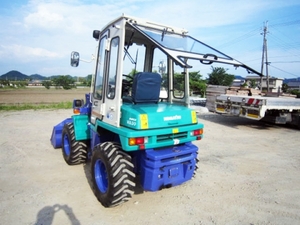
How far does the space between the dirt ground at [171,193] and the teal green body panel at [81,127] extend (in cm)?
70

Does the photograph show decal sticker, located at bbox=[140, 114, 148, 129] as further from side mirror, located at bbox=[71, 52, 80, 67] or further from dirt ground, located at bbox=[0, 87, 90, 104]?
dirt ground, located at bbox=[0, 87, 90, 104]

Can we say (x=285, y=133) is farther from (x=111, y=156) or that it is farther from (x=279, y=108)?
(x=111, y=156)

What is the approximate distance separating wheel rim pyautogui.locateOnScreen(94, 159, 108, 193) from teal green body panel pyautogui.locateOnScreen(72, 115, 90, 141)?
3.89ft

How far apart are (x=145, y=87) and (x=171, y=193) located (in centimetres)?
181

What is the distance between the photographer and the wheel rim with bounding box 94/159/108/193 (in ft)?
10.9

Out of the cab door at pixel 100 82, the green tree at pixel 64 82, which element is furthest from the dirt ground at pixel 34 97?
the green tree at pixel 64 82

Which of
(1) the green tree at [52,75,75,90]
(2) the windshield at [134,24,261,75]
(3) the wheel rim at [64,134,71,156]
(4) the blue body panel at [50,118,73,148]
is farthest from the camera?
(1) the green tree at [52,75,75,90]

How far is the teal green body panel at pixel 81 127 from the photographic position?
172 inches

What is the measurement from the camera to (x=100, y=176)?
11.2 feet

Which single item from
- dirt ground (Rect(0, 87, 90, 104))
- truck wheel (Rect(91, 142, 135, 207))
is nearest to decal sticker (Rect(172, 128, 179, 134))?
truck wheel (Rect(91, 142, 135, 207))

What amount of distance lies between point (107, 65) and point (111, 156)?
4.63ft

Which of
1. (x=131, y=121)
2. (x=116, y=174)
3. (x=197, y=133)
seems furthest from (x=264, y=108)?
(x=116, y=174)

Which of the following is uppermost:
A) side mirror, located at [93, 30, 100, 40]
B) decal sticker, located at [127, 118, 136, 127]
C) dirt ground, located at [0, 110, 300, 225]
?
side mirror, located at [93, 30, 100, 40]

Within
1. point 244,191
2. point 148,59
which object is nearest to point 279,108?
point 244,191
